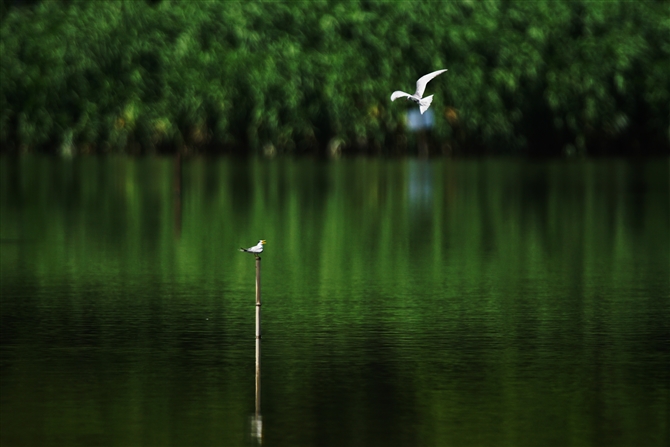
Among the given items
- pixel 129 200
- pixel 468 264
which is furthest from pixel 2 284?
pixel 129 200

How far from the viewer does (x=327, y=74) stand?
196 feet

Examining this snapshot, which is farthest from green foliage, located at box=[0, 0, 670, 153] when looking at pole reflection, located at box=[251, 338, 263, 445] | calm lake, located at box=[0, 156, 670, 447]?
pole reflection, located at box=[251, 338, 263, 445]

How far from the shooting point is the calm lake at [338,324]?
11.4m

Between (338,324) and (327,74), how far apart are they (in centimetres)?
4405

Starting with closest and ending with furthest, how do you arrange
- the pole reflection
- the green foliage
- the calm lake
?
1. the pole reflection
2. the calm lake
3. the green foliage

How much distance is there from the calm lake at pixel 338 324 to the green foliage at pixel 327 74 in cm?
2424

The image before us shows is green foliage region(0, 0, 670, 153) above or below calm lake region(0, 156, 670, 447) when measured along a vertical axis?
Answer: above

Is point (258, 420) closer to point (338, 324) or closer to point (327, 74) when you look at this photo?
point (338, 324)

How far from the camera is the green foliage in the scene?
5941 centimetres

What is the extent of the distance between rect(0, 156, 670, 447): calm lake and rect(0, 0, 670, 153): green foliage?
2424 centimetres

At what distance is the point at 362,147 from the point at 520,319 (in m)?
44.4

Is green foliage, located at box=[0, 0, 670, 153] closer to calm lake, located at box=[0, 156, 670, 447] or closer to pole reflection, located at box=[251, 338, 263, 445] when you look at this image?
calm lake, located at box=[0, 156, 670, 447]

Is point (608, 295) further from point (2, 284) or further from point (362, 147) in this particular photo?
point (362, 147)

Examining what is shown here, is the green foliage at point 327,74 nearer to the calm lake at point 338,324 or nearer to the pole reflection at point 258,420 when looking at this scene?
the calm lake at point 338,324
